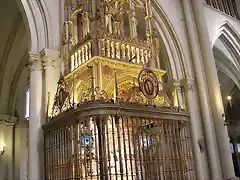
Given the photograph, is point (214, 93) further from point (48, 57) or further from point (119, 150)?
point (119, 150)

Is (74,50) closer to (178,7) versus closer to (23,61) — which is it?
(178,7)

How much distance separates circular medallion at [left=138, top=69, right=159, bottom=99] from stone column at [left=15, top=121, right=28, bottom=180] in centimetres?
819

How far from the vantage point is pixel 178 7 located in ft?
37.6

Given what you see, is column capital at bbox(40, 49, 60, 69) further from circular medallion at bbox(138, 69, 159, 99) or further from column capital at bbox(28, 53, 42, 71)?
circular medallion at bbox(138, 69, 159, 99)

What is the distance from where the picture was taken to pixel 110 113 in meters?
5.84

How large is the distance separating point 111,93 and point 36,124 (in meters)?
1.84

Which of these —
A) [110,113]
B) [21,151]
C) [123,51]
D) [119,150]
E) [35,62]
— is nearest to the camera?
[119,150]

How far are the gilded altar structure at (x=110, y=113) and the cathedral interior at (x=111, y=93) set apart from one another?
0.02 metres

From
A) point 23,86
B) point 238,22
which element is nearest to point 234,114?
point 238,22

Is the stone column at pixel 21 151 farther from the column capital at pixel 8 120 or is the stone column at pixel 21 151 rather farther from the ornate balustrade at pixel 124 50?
the ornate balustrade at pixel 124 50

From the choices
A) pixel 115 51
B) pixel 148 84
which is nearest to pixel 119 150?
pixel 148 84

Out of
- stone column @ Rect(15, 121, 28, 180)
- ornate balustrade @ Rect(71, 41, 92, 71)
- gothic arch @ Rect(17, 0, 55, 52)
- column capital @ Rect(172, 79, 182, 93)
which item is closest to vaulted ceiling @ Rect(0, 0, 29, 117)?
stone column @ Rect(15, 121, 28, 180)

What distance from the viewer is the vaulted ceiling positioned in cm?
1159

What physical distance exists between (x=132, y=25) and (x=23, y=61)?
638 cm
